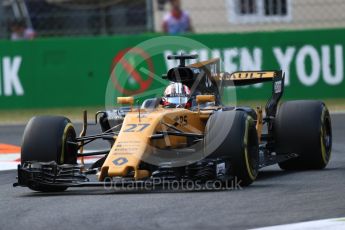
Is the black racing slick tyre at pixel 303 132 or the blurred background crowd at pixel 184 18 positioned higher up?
the blurred background crowd at pixel 184 18

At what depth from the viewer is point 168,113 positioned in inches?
374

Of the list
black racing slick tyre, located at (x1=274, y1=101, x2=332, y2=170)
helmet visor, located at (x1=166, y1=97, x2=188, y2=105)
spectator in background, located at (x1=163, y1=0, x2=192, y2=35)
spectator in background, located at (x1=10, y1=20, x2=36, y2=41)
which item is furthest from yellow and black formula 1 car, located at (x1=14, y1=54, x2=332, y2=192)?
spectator in background, located at (x1=10, y1=20, x2=36, y2=41)

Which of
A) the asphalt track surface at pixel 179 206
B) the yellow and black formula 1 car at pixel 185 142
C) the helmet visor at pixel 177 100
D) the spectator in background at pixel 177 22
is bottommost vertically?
the asphalt track surface at pixel 179 206

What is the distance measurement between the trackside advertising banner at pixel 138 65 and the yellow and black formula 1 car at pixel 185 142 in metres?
7.26

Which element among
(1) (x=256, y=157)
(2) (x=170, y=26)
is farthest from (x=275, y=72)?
(2) (x=170, y=26)

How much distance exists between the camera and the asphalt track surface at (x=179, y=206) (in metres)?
7.36

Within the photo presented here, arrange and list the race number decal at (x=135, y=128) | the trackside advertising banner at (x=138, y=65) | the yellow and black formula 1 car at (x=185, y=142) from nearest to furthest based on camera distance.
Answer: the yellow and black formula 1 car at (x=185, y=142), the race number decal at (x=135, y=128), the trackside advertising banner at (x=138, y=65)

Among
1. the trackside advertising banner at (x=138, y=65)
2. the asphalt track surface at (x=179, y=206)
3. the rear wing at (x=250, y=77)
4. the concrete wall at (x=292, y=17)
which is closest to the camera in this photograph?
the asphalt track surface at (x=179, y=206)

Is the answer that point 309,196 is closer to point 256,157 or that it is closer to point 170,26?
point 256,157

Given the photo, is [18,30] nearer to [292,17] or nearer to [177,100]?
[292,17]

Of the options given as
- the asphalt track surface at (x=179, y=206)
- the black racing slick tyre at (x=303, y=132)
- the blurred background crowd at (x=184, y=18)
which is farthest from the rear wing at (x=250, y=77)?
the blurred background crowd at (x=184, y=18)

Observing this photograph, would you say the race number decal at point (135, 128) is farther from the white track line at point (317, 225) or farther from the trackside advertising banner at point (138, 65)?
the trackside advertising banner at point (138, 65)

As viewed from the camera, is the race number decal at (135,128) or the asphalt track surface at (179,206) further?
the race number decal at (135,128)

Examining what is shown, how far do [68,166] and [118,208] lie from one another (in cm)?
120
